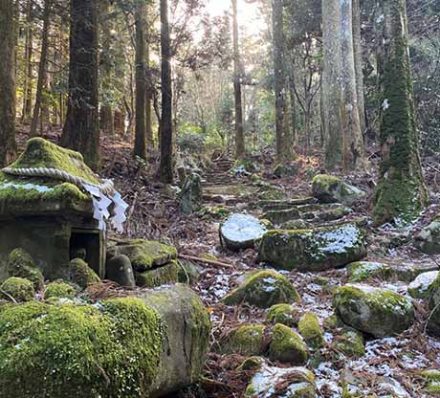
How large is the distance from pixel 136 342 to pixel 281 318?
205cm

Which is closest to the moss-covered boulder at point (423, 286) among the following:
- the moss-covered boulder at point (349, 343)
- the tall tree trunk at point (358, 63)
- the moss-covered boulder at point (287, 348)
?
the moss-covered boulder at point (349, 343)

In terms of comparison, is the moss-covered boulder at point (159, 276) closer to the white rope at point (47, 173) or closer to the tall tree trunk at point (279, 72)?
the white rope at point (47, 173)

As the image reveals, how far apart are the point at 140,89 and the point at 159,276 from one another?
9.35 metres

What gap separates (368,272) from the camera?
5.08m

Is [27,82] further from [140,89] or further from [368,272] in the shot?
[368,272]

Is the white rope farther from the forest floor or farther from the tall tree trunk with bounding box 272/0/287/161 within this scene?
the tall tree trunk with bounding box 272/0/287/161

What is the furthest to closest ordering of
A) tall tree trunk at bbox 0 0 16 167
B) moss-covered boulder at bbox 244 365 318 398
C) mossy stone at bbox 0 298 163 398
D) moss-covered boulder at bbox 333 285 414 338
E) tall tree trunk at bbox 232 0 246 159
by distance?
tall tree trunk at bbox 232 0 246 159 → tall tree trunk at bbox 0 0 16 167 → moss-covered boulder at bbox 333 285 414 338 → moss-covered boulder at bbox 244 365 318 398 → mossy stone at bbox 0 298 163 398

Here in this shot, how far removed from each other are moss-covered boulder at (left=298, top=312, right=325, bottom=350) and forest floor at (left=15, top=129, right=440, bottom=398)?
0.08 m

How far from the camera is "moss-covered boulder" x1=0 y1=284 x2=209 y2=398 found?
174 centimetres

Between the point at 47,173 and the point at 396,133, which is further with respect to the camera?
the point at 396,133

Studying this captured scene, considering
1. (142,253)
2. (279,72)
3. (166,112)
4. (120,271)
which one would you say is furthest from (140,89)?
(120,271)

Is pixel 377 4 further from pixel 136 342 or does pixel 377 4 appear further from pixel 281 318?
pixel 136 342

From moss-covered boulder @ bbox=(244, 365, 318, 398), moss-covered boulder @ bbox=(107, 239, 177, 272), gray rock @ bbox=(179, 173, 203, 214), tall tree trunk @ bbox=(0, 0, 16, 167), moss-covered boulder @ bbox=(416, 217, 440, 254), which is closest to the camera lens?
moss-covered boulder @ bbox=(244, 365, 318, 398)

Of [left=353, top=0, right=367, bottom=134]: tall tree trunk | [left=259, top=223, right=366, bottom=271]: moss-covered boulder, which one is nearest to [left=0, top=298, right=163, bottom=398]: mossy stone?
[left=259, top=223, right=366, bottom=271]: moss-covered boulder
